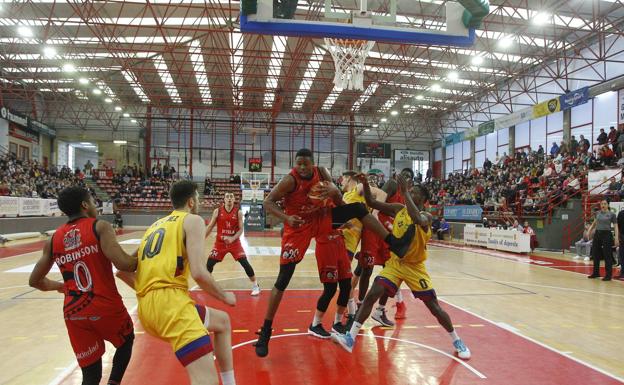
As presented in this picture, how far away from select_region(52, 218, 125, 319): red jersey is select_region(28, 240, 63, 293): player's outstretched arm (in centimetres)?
8

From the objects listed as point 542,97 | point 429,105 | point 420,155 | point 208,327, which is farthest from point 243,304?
point 420,155

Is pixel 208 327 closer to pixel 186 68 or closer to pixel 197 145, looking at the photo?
pixel 186 68

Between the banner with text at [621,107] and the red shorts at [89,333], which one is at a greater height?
the banner with text at [621,107]

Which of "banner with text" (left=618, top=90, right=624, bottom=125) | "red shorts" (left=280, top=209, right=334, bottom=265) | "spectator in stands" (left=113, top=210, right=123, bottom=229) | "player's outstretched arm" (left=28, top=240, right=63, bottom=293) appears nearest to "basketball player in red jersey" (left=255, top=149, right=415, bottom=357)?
"red shorts" (left=280, top=209, right=334, bottom=265)

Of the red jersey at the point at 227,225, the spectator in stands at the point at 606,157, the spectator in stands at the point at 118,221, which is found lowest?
the spectator in stands at the point at 118,221

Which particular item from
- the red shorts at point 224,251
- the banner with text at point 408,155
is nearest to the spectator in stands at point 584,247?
the red shorts at point 224,251

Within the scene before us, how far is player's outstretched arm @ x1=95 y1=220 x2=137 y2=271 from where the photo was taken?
2.90 metres

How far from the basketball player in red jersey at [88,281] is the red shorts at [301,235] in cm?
189

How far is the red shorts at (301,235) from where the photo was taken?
461 centimetres

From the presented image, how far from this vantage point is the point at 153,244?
2.89 metres

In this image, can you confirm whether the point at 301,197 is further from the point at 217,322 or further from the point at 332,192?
the point at 217,322

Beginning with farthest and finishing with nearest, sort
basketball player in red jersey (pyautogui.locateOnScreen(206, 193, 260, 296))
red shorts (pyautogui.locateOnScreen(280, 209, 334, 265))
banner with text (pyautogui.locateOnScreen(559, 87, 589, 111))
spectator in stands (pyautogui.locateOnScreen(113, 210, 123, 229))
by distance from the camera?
spectator in stands (pyautogui.locateOnScreen(113, 210, 123, 229)) < banner with text (pyautogui.locateOnScreen(559, 87, 589, 111)) < basketball player in red jersey (pyautogui.locateOnScreen(206, 193, 260, 296)) < red shorts (pyautogui.locateOnScreen(280, 209, 334, 265))

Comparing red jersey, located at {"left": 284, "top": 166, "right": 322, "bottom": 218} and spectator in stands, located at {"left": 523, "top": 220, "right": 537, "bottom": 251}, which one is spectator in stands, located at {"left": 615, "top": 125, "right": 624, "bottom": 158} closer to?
spectator in stands, located at {"left": 523, "top": 220, "right": 537, "bottom": 251}

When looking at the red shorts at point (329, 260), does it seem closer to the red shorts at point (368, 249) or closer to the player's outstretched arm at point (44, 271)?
the red shorts at point (368, 249)
